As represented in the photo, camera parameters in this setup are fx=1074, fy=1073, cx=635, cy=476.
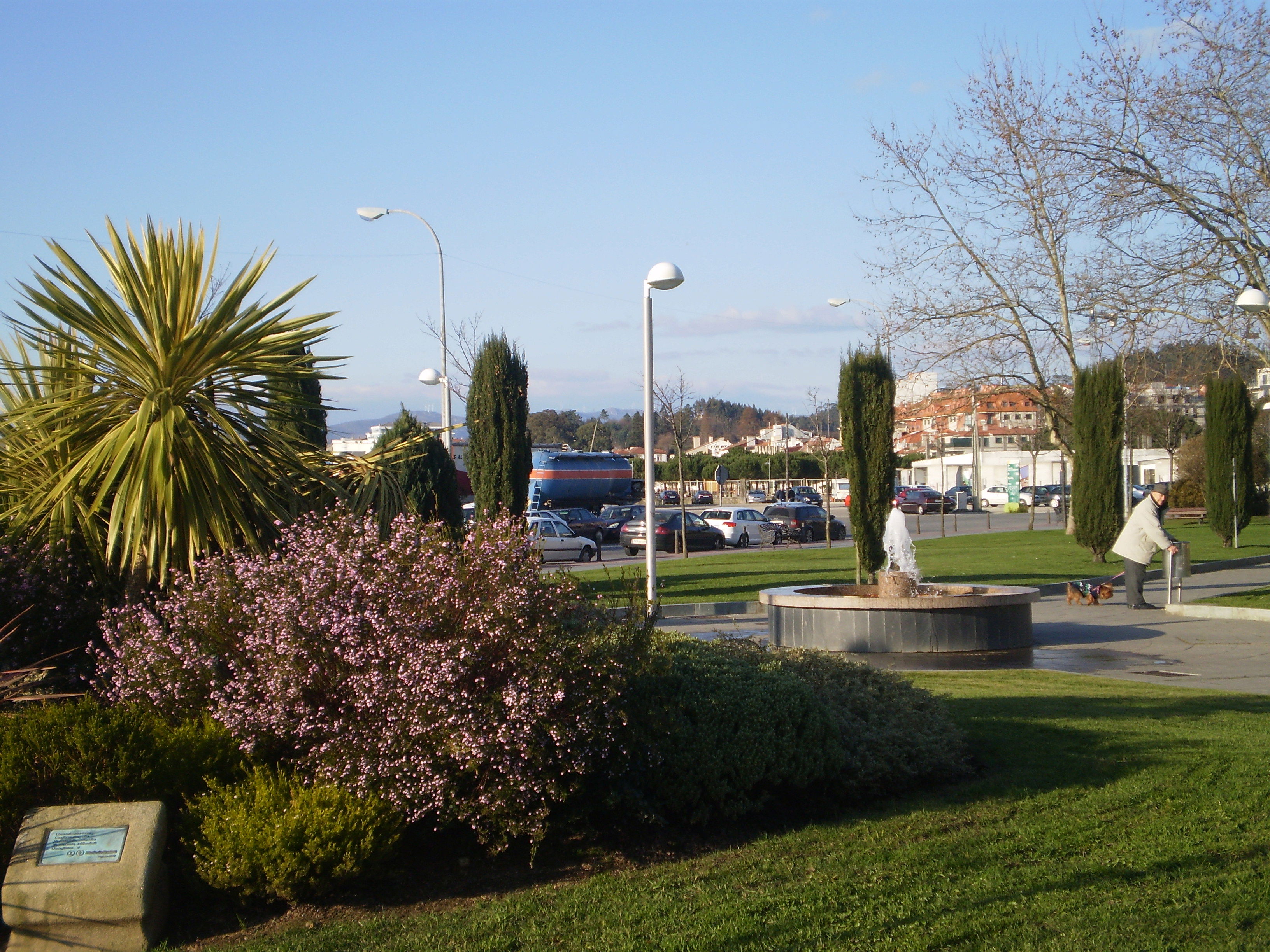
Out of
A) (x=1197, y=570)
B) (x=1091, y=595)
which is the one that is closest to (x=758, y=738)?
(x=1091, y=595)

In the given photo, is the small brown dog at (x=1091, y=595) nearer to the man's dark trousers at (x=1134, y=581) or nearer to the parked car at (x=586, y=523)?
the man's dark trousers at (x=1134, y=581)

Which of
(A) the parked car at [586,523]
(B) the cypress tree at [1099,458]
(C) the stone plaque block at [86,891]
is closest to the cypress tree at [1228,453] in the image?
(B) the cypress tree at [1099,458]

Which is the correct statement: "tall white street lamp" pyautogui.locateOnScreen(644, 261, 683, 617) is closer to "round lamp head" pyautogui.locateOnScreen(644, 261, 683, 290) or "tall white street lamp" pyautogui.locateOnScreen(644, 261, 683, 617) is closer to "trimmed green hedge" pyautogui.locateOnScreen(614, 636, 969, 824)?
"round lamp head" pyautogui.locateOnScreen(644, 261, 683, 290)

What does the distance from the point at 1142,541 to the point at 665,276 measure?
903 cm

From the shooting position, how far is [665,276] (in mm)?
12336

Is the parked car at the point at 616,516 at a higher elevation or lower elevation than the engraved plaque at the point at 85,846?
higher

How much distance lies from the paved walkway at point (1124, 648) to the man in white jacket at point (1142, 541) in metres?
0.46

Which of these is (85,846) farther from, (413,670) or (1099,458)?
(1099,458)

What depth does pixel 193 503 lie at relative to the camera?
21.3ft

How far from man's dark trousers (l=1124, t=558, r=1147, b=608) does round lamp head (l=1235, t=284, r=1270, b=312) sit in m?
4.15

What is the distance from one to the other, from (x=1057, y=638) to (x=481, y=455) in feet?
37.3

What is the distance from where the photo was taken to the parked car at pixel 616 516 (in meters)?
41.6

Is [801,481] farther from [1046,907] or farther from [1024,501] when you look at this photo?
[1046,907]

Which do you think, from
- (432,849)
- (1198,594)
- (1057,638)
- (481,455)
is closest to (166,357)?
(432,849)
